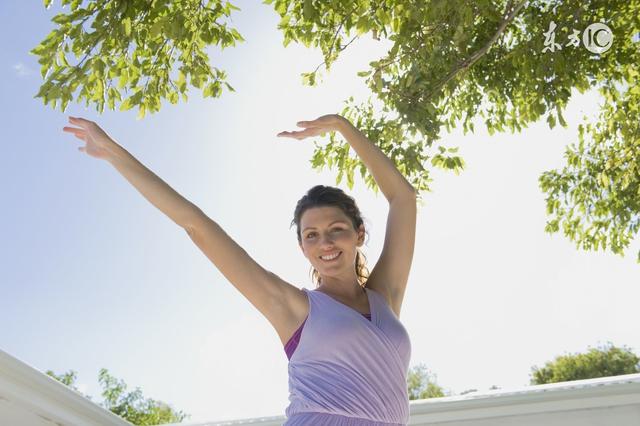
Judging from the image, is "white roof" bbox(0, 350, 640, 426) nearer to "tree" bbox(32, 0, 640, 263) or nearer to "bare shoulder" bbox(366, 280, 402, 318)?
"tree" bbox(32, 0, 640, 263)

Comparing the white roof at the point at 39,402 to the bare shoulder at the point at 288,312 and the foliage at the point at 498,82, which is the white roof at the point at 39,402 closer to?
the bare shoulder at the point at 288,312

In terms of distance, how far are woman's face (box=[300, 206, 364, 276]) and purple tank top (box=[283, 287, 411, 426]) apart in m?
0.22

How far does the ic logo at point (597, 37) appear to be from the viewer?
4.87 m

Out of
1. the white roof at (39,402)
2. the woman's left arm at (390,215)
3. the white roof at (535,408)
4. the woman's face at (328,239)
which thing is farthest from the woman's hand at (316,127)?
the white roof at (535,408)

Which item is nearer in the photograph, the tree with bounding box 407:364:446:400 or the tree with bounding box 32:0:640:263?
the tree with bounding box 32:0:640:263

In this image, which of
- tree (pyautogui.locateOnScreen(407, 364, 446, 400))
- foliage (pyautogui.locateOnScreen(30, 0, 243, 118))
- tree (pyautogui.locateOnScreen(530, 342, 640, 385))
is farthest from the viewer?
tree (pyautogui.locateOnScreen(407, 364, 446, 400))

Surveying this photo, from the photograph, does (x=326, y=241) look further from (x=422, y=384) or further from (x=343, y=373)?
(x=422, y=384)

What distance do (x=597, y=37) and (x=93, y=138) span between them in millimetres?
4198

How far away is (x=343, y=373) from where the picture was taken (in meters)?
1.86

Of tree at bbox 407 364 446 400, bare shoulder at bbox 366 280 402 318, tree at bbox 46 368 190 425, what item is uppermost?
tree at bbox 407 364 446 400

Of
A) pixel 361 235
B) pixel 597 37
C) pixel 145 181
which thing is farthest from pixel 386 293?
pixel 597 37

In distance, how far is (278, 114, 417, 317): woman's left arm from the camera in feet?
7.64

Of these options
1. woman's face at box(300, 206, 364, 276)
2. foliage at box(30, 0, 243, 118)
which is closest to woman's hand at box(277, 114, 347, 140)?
woman's face at box(300, 206, 364, 276)

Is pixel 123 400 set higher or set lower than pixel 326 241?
higher
